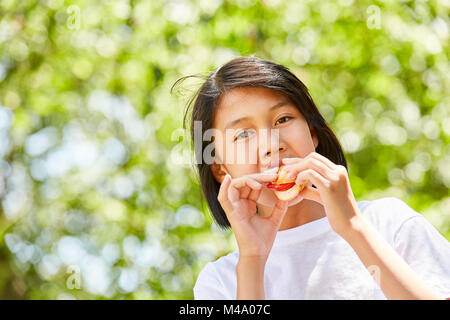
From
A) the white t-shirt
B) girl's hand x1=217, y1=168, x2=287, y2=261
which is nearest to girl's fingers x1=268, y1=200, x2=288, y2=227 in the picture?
girl's hand x1=217, y1=168, x2=287, y2=261

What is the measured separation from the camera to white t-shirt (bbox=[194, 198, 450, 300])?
3.19ft

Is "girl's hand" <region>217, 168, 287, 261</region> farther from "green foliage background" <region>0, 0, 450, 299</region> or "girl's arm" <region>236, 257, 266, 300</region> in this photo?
"green foliage background" <region>0, 0, 450, 299</region>

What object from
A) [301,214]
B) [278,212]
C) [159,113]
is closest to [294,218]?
[301,214]

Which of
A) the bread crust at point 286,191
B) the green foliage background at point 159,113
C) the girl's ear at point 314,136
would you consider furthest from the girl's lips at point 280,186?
the green foliage background at point 159,113

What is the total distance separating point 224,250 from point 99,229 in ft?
1.85

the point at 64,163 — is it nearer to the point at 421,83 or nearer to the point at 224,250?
the point at 224,250

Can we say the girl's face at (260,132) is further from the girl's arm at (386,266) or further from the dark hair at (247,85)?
the girl's arm at (386,266)

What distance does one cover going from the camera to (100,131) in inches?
95.8

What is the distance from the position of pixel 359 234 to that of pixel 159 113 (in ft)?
5.28

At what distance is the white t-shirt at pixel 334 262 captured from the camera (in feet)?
3.19

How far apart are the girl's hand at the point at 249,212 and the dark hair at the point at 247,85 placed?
0.21m

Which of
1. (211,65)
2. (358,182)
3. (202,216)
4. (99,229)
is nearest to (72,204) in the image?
(99,229)

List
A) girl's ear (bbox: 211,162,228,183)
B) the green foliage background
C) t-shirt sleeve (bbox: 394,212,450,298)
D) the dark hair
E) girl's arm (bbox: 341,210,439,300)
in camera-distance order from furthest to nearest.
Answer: the green foliage background < girl's ear (bbox: 211,162,228,183) < the dark hair < t-shirt sleeve (bbox: 394,212,450,298) < girl's arm (bbox: 341,210,439,300)

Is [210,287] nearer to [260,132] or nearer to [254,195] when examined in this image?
[254,195]
